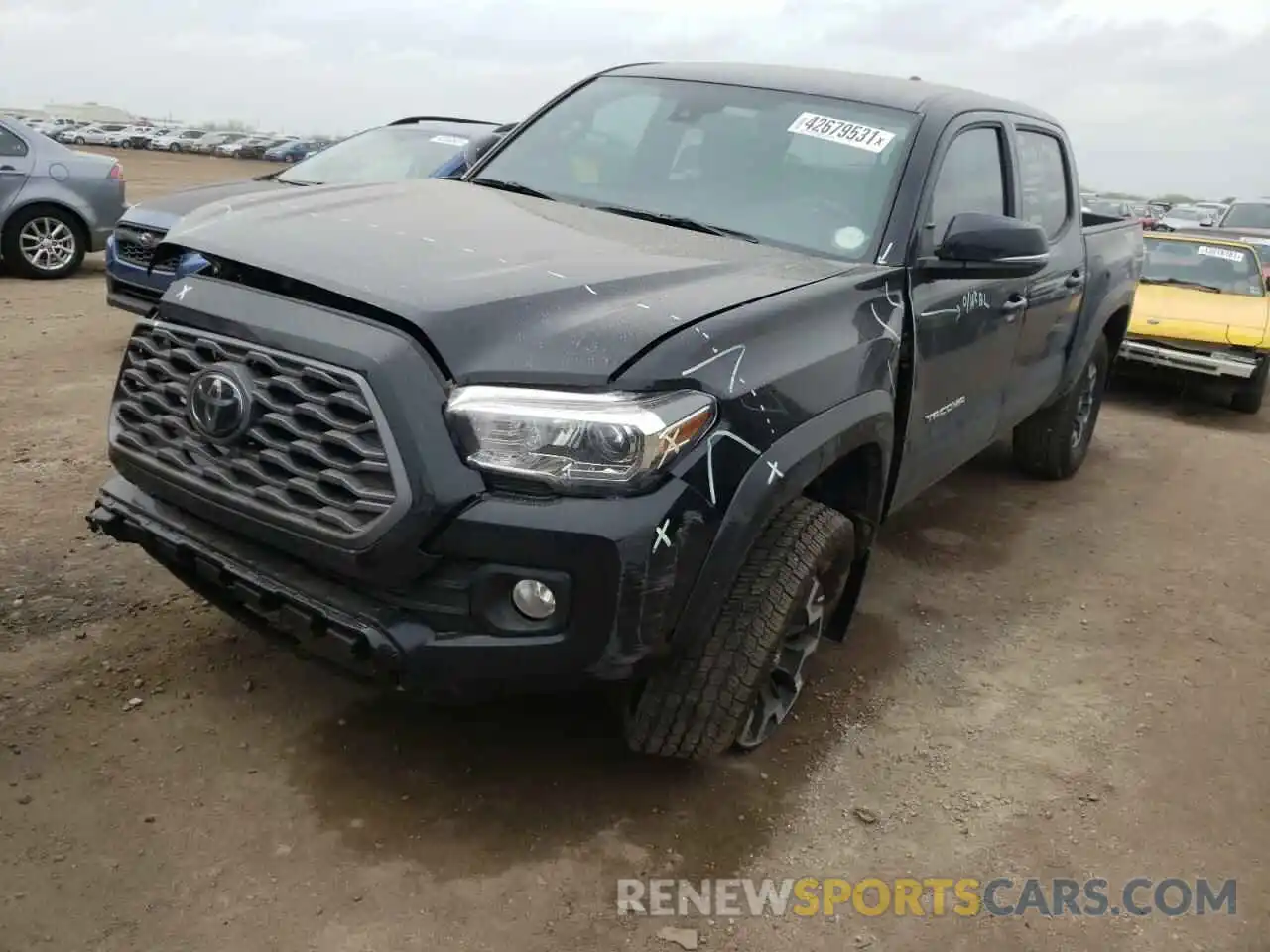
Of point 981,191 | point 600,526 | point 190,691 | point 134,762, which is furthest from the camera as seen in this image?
point 981,191

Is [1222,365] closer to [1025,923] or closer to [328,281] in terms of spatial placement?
[1025,923]

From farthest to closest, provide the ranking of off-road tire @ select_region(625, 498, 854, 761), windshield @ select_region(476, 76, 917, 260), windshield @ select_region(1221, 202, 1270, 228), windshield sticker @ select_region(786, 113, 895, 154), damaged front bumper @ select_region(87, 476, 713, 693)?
windshield @ select_region(1221, 202, 1270, 228)
windshield sticker @ select_region(786, 113, 895, 154)
windshield @ select_region(476, 76, 917, 260)
off-road tire @ select_region(625, 498, 854, 761)
damaged front bumper @ select_region(87, 476, 713, 693)

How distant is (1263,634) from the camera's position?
4.26 meters

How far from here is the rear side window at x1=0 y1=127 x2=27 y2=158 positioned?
30.1 feet

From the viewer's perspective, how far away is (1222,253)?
9.55 metres

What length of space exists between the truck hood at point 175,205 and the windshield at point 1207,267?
7.30 meters

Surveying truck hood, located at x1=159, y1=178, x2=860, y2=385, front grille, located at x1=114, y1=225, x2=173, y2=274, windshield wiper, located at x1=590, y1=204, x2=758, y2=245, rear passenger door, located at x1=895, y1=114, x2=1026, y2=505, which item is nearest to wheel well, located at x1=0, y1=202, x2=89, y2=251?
front grille, located at x1=114, y1=225, x2=173, y2=274

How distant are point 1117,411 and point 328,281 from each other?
7.48 m

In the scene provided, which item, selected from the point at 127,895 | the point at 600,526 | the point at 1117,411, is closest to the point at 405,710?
the point at 127,895

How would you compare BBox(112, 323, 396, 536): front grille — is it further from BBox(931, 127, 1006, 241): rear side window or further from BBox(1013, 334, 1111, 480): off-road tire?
BBox(1013, 334, 1111, 480): off-road tire

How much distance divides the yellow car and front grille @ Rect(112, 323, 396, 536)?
7.34 metres

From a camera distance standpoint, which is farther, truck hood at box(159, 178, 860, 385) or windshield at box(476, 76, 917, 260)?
windshield at box(476, 76, 917, 260)

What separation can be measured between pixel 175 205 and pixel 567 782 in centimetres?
523

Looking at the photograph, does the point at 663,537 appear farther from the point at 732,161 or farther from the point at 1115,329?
the point at 1115,329
